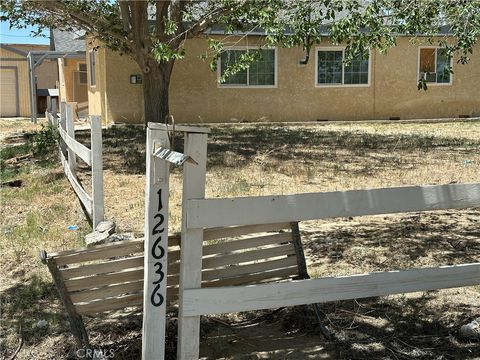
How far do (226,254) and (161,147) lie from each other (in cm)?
89

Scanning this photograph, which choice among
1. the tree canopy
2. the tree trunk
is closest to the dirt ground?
the tree trunk

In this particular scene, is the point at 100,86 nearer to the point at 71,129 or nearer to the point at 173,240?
the point at 71,129

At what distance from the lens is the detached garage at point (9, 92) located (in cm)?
2909

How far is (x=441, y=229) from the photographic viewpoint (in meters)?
6.23

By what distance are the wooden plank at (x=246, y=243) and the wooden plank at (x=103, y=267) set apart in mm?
408

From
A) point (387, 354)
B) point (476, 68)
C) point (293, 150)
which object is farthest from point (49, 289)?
point (476, 68)

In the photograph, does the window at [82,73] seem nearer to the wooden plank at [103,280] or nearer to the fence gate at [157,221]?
the wooden plank at [103,280]

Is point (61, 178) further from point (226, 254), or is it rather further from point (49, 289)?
point (226, 254)

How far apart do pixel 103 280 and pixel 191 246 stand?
A: 609 millimetres

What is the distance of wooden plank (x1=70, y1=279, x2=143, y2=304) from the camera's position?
3244 millimetres

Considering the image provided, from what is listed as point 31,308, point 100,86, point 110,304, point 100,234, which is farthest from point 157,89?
point 110,304

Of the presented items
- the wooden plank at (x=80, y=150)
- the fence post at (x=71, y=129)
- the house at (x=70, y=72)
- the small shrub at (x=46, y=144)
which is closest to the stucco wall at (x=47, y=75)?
the house at (x=70, y=72)

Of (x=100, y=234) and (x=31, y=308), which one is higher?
(x=100, y=234)

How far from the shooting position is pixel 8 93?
95.8ft
